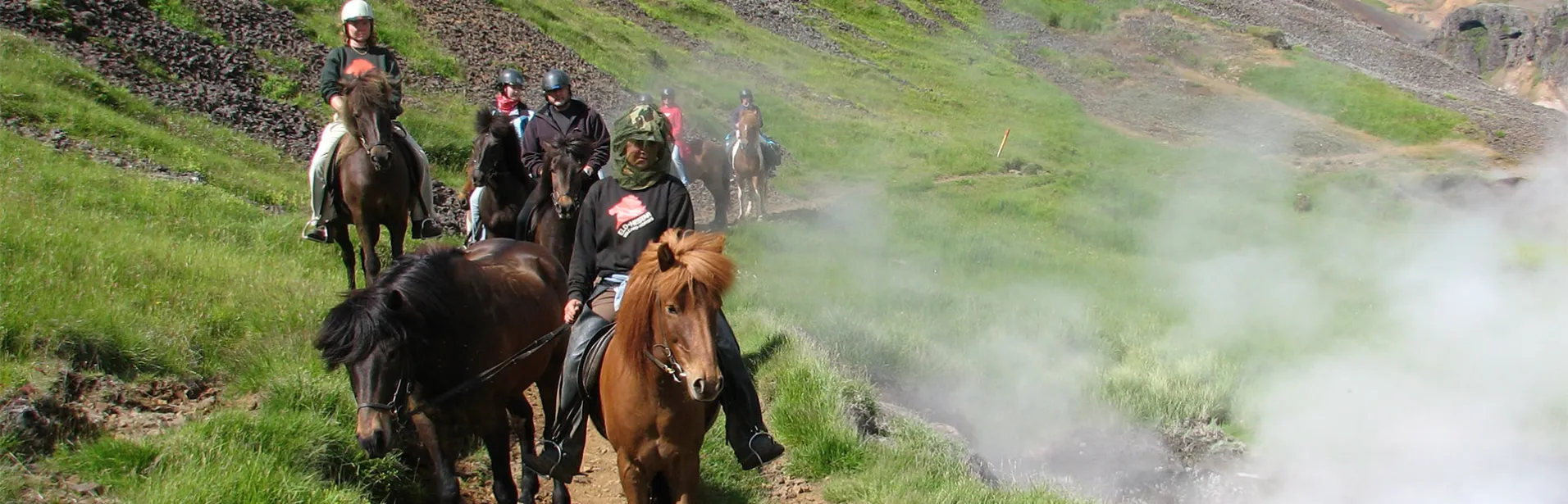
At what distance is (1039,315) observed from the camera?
13297 millimetres

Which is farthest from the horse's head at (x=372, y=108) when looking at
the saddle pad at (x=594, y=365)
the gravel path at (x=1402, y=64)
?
the gravel path at (x=1402, y=64)

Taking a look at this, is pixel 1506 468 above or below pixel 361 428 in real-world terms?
below

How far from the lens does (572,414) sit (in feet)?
18.3

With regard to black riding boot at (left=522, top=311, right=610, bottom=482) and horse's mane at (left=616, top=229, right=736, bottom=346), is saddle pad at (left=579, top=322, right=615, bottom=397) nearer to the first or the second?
black riding boot at (left=522, top=311, right=610, bottom=482)

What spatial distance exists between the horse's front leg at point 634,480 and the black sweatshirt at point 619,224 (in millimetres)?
1018

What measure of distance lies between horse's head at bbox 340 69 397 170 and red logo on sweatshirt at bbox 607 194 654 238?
3.80 m

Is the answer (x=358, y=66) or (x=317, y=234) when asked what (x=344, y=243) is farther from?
(x=358, y=66)

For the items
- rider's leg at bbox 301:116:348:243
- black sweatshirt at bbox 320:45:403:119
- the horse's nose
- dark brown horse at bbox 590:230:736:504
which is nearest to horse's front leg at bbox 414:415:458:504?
the horse's nose

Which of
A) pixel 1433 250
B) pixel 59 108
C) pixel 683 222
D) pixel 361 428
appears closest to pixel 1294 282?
pixel 1433 250

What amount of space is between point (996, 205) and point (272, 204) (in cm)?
1515

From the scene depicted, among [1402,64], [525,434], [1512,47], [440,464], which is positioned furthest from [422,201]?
[1512,47]

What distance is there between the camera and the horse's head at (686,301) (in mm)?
4453

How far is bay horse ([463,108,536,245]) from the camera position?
983 cm

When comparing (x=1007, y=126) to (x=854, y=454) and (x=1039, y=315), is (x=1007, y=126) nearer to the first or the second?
(x=1039, y=315)
